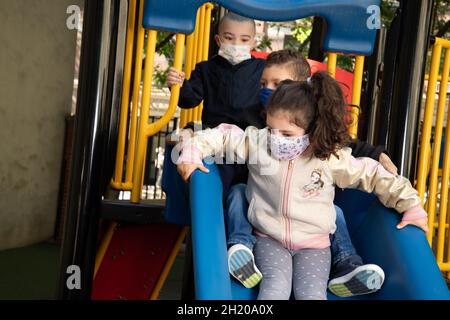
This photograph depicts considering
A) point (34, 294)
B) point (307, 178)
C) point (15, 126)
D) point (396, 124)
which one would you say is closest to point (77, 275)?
point (307, 178)

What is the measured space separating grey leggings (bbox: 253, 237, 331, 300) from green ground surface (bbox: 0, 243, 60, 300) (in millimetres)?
2319

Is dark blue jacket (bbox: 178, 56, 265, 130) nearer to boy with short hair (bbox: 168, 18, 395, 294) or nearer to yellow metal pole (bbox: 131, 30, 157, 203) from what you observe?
boy with short hair (bbox: 168, 18, 395, 294)

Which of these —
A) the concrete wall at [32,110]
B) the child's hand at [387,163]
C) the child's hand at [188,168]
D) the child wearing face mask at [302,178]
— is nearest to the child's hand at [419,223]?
the child wearing face mask at [302,178]

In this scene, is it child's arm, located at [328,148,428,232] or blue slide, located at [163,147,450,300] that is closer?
blue slide, located at [163,147,450,300]

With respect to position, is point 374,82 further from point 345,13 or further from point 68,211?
point 68,211

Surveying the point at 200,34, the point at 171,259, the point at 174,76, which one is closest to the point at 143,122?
the point at 174,76

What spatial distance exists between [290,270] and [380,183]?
16.2 inches

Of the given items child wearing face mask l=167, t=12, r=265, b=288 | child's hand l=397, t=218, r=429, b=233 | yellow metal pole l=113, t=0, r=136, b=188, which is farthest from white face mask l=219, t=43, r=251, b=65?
child's hand l=397, t=218, r=429, b=233

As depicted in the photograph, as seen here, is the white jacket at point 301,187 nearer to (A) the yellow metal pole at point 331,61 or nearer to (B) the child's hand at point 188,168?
(B) the child's hand at point 188,168

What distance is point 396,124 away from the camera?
2.68m

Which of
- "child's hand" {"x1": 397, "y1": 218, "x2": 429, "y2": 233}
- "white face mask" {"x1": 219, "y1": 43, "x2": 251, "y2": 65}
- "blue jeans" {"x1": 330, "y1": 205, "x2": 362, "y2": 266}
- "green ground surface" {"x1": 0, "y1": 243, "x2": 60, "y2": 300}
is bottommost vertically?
"green ground surface" {"x1": 0, "y1": 243, "x2": 60, "y2": 300}

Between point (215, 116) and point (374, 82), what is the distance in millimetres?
1916

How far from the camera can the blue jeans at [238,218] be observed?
203cm

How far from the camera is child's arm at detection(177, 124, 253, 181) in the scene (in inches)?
81.8
